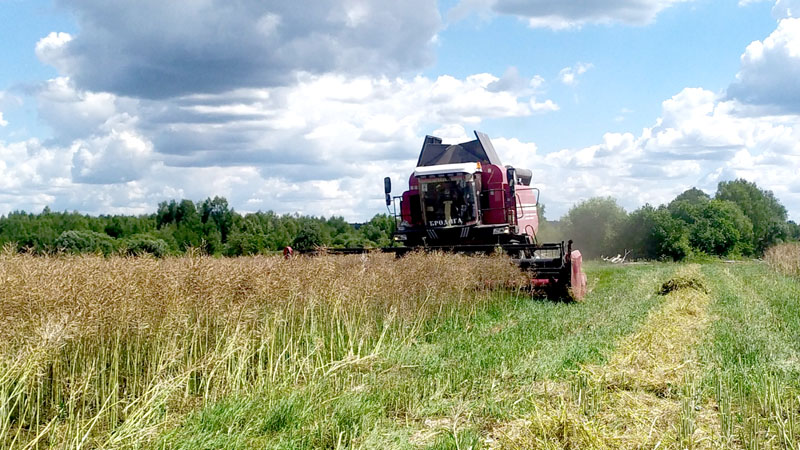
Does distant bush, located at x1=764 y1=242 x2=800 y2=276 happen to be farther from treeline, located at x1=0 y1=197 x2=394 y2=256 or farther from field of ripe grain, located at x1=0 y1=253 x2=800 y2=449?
field of ripe grain, located at x1=0 y1=253 x2=800 y2=449

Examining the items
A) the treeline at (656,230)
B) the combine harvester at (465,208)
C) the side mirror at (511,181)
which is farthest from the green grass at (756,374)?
the treeline at (656,230)

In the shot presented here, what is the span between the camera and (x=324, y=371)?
7.20m

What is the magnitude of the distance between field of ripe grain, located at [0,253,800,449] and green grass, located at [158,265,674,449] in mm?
22

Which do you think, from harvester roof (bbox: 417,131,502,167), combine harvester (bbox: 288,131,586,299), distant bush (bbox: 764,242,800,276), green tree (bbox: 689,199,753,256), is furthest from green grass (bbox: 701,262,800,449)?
green tree (bbox: 689,199,753,256)

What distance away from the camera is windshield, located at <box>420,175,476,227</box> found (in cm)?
1644

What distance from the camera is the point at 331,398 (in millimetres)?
6098

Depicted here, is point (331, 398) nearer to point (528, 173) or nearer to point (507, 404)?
point (507, 404)

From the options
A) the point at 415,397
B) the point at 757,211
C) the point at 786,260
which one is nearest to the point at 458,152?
the point at 415,397

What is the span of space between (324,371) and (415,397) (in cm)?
130

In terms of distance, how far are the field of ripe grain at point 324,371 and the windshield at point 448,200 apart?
6.47m

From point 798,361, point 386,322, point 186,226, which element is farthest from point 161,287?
point 186,226

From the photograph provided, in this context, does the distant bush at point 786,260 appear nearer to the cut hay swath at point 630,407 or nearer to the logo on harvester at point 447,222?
the logo on harvester at point 447,222

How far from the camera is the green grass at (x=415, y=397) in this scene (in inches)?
205

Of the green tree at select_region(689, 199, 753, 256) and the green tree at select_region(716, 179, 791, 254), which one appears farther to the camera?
the green tree at select_region(716, 179, 791, 254)
